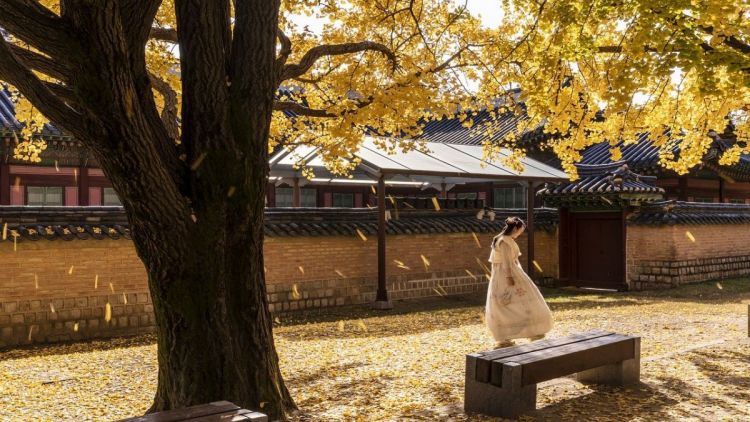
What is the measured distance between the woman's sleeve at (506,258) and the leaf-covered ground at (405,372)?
129 centimetres

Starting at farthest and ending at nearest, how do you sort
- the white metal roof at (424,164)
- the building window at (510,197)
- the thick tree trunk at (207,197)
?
the building window at (510,197) → the white metal roof at (424,164) → the thick tree trunk at (207,197)

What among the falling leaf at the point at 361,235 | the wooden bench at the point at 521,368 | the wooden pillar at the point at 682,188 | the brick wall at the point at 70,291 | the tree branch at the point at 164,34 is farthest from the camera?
the wooden pillar at the point at 682,188

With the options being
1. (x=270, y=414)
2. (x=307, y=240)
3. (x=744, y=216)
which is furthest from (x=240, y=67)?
(x=744, y=216)

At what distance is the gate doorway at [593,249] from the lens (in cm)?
1811

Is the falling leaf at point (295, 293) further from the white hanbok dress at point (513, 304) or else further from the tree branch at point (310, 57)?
the tree branch at point (310, 57)

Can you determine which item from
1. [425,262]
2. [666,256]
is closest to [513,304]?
[425,262]

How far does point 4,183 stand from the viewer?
1623 centimetres

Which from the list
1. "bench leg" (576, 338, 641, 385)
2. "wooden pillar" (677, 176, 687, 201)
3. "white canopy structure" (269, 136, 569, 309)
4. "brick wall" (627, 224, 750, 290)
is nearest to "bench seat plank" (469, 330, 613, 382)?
"bench leg" (576, 338, 641, 385)

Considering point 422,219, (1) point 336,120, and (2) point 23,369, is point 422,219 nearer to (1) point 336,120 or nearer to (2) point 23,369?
(1) point 336,120

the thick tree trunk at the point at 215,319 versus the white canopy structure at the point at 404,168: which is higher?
the white canopy structure at the point at 404,168

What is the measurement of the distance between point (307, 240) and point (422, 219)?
358 centimetres

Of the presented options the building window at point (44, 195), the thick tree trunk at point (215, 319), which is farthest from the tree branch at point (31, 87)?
the building window at point (44, 195)

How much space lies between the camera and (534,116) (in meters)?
9.53

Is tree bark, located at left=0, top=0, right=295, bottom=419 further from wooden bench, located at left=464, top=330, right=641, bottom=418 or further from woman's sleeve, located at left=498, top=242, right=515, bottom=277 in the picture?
woman's sleeve, located at left=498, top=242, right=515, bottom=277
